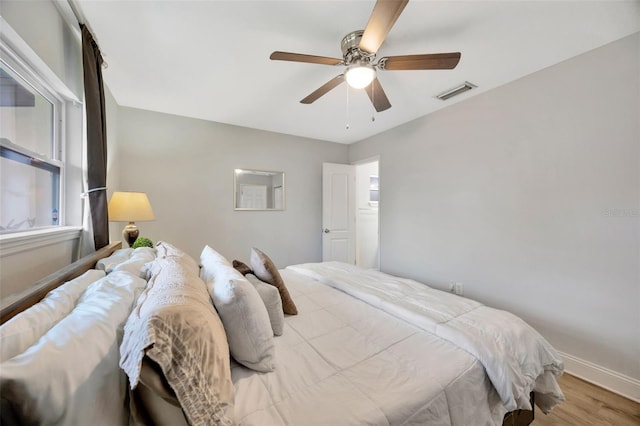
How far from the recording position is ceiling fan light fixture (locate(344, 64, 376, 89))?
1764 millimetres

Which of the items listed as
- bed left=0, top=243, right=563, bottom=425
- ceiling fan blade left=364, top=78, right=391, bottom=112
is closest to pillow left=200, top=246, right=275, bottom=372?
bed left=0, top=243, right=563, bottom=425

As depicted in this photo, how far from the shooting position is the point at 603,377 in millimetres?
1898

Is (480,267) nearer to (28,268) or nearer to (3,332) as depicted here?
(3,332)

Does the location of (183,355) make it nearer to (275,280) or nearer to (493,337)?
(275,280)

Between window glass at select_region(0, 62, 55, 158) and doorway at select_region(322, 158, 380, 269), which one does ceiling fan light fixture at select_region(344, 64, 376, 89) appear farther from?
doorway at select_region(322, 158, 380, 269)

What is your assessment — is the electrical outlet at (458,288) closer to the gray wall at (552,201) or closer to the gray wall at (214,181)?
the gray wall at (552,201)

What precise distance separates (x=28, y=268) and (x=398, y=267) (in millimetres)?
3574

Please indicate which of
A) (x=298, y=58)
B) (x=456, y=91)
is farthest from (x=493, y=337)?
(x=456, y=91)

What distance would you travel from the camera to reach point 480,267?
2.71m

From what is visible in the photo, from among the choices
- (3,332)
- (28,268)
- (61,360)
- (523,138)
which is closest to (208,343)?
(61,360)

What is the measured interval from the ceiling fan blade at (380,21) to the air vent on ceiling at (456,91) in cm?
145

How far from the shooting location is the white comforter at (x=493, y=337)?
42.8 inches

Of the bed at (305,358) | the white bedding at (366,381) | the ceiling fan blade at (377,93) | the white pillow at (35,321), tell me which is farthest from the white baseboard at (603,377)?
the white pillow at (35,321)

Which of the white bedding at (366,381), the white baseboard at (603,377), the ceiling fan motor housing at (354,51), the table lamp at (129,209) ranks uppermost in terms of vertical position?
the ceiling fan motor housing at (354,51)
